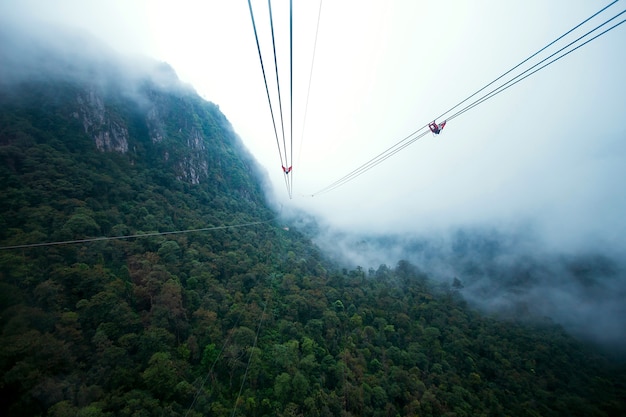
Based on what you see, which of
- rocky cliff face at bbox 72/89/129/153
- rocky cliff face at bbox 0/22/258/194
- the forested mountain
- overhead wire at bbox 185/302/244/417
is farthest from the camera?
rocky cliff face at bbox 72/89/129/153

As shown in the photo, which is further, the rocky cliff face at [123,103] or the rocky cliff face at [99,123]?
the rocky cliff face at [99,123]

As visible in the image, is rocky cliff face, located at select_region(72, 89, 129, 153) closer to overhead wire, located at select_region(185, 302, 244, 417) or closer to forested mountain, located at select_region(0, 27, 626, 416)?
forested mountain, located at select_region(0, 27, 626, 416)

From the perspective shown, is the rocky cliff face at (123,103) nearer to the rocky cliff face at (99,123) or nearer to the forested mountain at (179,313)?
the rocky cliff face at (99,123)

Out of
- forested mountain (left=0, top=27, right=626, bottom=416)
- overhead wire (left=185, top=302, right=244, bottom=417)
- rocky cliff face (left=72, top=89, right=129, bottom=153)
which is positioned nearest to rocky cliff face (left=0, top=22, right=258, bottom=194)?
rocky cliff face (left=72, top=89, right=129, bottom=153)

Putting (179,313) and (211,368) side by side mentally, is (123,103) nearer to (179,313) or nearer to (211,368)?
(179,313)

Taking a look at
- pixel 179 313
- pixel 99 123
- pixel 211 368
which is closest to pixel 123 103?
pixel 99 123

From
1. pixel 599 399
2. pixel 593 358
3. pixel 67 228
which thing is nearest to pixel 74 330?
pixel 67 228

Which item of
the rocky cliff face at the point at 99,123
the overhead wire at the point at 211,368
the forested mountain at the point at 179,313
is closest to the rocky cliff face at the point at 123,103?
the rocky cliff face at the point at 99,123

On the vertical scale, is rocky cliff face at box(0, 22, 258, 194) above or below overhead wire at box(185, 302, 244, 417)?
→ above
